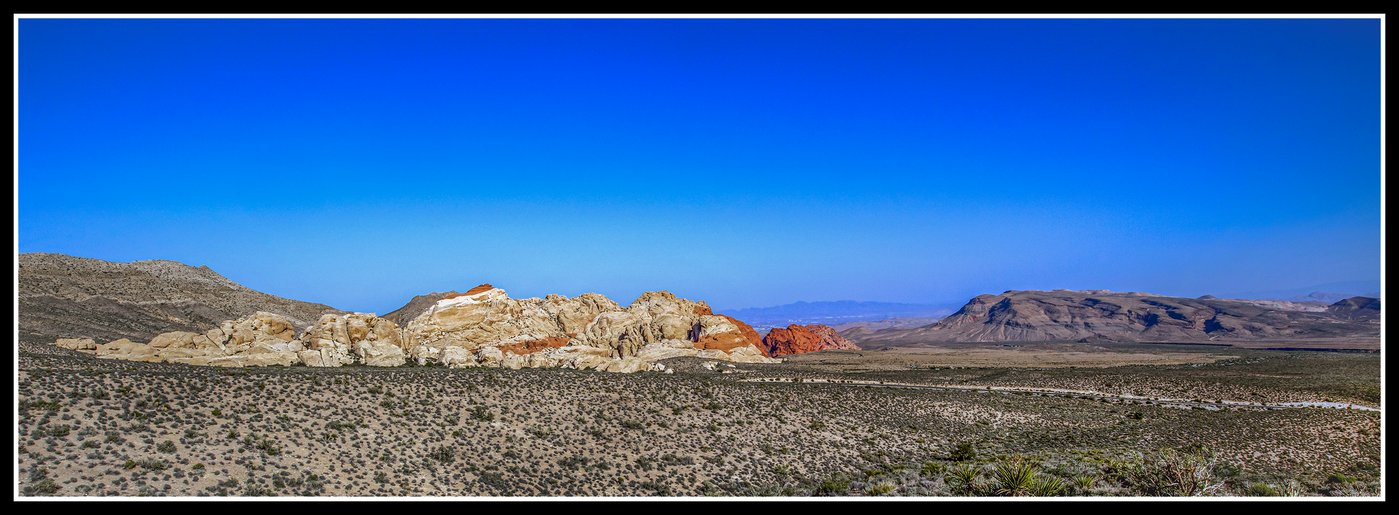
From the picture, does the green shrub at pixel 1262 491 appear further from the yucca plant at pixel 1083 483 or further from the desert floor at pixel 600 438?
the yucca plant at pixel 1083 483

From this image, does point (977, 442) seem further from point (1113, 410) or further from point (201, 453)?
point (201, 453)

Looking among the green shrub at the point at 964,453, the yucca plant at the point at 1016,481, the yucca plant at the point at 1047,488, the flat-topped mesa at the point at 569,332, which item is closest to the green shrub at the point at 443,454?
the yucca plant at the point at 1016,481

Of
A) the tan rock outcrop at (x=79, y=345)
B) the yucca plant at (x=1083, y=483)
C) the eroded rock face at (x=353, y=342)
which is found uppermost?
the tan rock outcrop at (x=79, y=345)

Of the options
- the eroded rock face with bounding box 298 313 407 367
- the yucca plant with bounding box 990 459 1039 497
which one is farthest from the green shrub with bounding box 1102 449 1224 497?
the eroded rock face with bounding box 298 313 407 367

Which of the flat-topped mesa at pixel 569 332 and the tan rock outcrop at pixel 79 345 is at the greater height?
the tan rock outcrop at pixel 79 345

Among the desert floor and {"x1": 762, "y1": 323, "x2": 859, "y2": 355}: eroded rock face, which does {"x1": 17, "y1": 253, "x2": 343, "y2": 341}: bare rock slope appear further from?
{"x1": 762, "y1": 323, "x2": 859, "y2": 355}: eroded rock face

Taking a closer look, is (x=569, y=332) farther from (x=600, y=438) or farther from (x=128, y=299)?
(x=600, y=438)
